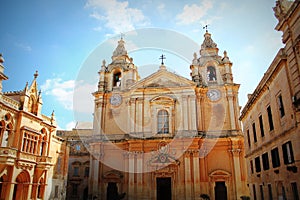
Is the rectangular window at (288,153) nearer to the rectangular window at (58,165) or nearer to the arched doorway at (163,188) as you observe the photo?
the arched doorway at (163,188)

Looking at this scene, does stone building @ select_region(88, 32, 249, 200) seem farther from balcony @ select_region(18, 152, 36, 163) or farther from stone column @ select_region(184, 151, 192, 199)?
balcony @ select_region(18, 152, 36, 163)

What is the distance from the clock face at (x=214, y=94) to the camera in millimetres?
25597

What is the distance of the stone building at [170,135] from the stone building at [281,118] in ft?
19.3

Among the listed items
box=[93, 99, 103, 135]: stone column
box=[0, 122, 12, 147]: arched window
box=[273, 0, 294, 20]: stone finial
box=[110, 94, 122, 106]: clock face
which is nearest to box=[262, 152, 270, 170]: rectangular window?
box=[273, 0, 294, 20]: stone finial

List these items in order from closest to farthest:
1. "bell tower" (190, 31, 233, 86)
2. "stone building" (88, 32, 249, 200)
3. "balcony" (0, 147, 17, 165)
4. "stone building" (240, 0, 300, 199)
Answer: "stone building" (240, 0, 300, 199)
"balcony" (0, 147, 17, 165)
"stone building" (88, 32, 249, 200)
"bell tower" (190, 31, 233, 86)

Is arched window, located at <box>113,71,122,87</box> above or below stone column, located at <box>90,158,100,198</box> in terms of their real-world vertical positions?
above

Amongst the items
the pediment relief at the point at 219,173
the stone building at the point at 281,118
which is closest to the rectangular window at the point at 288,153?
the stone building at the point at 281,118

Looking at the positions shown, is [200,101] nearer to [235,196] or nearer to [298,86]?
[235,196]

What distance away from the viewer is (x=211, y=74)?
27578 mm

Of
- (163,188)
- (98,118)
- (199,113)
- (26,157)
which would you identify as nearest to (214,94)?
(199,113)

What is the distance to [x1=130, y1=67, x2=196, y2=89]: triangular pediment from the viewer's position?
2627 cm

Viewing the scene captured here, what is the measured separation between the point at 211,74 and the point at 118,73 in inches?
418

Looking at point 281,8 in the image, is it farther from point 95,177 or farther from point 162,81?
point 95,177

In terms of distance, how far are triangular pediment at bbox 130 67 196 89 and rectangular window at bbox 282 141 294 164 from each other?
14681 mm
